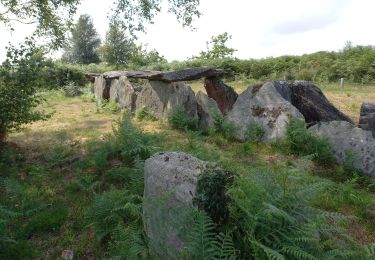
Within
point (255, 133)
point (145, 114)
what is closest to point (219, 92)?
point (145, 114)

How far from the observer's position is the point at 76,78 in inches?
914

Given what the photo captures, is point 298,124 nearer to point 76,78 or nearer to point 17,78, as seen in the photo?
point 17,78

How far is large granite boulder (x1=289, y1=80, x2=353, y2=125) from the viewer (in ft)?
30.5

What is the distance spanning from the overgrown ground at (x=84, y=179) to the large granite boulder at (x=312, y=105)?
2.08m

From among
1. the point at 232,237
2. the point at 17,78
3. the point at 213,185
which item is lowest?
the point at 232,237

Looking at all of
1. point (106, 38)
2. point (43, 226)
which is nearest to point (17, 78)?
point (43, 226)

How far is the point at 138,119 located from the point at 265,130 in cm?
413

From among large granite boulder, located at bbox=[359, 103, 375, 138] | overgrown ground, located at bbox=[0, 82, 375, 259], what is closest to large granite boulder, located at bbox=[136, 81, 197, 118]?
overgrown ground, located at bbox=[0, 82, 375, 259]

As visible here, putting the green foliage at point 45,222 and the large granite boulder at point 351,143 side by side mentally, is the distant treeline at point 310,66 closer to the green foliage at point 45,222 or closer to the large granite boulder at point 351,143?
the large granite boulder at point 351,143

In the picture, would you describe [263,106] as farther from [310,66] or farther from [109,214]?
[310,66]

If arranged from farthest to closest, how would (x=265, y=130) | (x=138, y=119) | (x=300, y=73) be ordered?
1. (x=300, y=73)
2. (x=138, y=119)
3. (x=265, y=130)

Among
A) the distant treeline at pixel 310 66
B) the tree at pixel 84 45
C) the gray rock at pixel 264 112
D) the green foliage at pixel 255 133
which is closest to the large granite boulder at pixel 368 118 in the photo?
the gray rock at pixel 264 112

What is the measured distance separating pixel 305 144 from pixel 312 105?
7.36ft

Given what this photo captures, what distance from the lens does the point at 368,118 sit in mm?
8195
